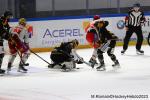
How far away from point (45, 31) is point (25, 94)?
610 cm

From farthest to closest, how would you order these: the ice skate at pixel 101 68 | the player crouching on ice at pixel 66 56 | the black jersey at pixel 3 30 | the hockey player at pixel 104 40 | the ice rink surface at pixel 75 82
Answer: the player crouching on ice at pixel 66 56 → the ice skate at pixel 101 68 → the hockey player at pixel 104 40 → the black jersey at pixel 3 30 → the ice rink surface at pixel 75 82

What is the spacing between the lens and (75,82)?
877 centimetres

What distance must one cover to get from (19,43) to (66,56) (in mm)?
997

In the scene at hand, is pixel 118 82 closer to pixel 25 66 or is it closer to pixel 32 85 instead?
pixel 32 85

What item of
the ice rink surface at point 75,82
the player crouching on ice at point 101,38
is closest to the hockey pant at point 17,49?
the ice rink surface at point 75,82

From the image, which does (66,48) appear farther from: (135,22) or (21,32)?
(135,22)

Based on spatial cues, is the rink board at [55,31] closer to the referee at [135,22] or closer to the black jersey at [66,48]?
the referee at [135,22]

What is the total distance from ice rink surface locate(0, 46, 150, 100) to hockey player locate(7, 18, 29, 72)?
234 mm

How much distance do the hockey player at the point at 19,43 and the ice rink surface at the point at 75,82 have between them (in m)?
0.23

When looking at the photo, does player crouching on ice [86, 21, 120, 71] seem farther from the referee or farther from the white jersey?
the referee

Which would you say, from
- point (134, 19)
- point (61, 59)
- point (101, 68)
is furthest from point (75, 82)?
point (134, 19)

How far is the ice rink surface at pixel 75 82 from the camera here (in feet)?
24.8

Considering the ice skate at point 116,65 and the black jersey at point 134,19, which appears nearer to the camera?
the ice skate at point 116,65

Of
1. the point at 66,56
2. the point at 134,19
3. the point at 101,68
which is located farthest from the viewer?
the point at 134,19
